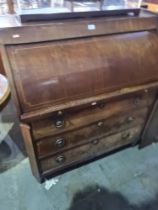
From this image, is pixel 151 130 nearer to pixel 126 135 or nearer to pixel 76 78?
pixel 126 135

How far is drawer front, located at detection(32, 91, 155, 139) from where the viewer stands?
1.00 meters

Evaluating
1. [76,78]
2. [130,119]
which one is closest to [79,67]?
[76,78]

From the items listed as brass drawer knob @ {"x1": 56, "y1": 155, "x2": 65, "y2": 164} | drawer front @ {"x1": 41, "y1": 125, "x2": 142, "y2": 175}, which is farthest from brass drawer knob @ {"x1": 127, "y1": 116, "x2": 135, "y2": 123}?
brass drawer knob @ {"x1": 56, "y1": 155, "x2": 65, "y2": 164}

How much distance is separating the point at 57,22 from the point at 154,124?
108 centimetres

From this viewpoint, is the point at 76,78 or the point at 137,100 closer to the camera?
the point at 76,78

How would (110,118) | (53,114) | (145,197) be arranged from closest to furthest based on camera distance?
(53,114) → (110,118) → (145,197)

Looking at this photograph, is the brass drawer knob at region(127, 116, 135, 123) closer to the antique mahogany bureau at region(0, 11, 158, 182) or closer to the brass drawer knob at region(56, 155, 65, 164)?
the antique mahogany bureau at region(0, 11, 158, 182)

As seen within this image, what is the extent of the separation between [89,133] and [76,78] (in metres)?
0.46

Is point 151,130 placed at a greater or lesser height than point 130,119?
lesser

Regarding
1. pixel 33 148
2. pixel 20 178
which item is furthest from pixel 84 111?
pixel 20 178

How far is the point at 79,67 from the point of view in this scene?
3.00 ft

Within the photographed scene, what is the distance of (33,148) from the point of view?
1.05 metres

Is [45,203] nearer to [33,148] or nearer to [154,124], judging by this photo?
[33,148]

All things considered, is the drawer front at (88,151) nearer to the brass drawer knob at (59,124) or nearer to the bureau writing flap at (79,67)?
the brass drawer knob at (59,124)
